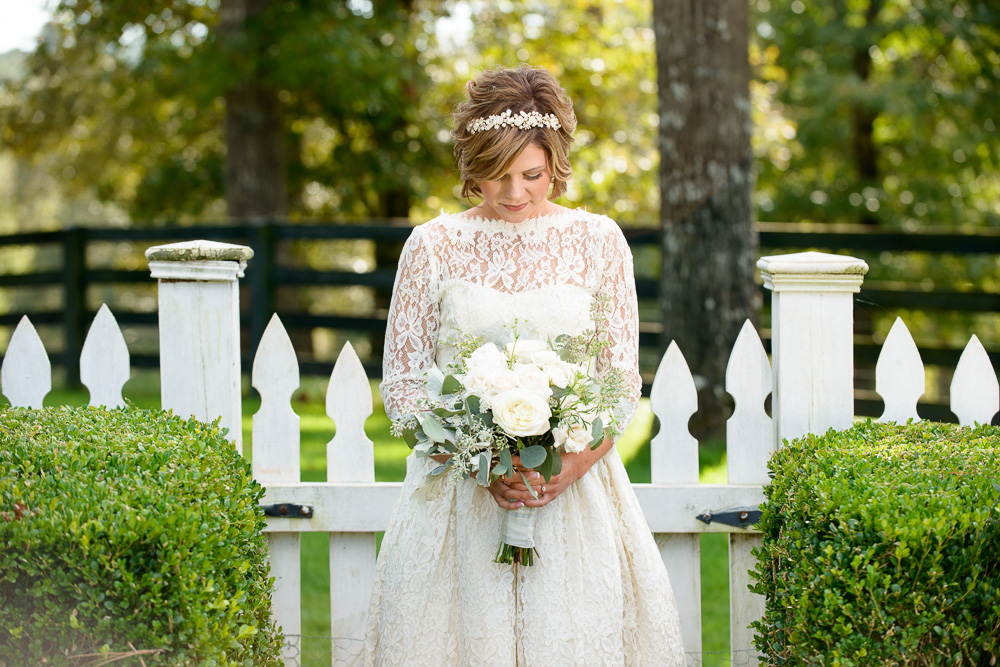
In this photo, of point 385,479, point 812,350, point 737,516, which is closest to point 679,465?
point 737,516

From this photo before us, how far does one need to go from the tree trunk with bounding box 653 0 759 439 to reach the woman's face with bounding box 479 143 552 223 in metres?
2.55

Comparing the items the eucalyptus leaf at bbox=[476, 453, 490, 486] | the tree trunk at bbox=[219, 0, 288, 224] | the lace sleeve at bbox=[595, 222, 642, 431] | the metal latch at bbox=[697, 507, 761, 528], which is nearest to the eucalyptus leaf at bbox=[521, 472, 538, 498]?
the eucalyptus leaf at bbox=[476, 453, 490, 486]

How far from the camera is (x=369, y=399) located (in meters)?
2.99

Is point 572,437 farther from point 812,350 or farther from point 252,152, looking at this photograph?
point 252,152

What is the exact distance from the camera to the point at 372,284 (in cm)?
790

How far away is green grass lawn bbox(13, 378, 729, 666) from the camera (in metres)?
3.57

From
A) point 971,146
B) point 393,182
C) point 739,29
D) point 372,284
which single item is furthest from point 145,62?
point 971,146

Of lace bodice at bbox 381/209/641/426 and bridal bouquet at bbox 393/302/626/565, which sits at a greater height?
lace bodice at bbox 381/209/641/426

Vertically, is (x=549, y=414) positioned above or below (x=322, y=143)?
below

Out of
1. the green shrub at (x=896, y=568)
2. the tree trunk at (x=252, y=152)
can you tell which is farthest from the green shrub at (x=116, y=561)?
the tree trunk at (x=252, y=152)

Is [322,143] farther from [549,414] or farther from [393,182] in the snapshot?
[549,414]

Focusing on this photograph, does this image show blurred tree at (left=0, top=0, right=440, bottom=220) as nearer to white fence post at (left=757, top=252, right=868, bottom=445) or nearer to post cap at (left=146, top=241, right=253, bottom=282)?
post cap at (left=146, top=241, right=253, bottom=282)

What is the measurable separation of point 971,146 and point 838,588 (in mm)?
12407

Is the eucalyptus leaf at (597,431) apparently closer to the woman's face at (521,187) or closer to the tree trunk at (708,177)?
the woman's face at (521,187)
